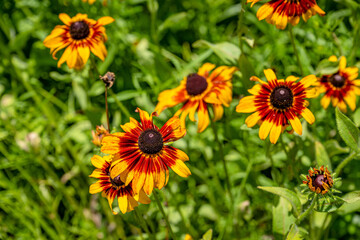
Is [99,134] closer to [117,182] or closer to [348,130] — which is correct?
[117,182]

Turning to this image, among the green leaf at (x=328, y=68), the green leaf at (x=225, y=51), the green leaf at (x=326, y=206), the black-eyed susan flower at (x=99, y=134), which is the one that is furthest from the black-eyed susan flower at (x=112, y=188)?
the green leaf at (x=328, y=68)

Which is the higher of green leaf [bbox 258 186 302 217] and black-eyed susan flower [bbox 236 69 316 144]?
black-eyed susan flower [bbox 236 69 316 144]

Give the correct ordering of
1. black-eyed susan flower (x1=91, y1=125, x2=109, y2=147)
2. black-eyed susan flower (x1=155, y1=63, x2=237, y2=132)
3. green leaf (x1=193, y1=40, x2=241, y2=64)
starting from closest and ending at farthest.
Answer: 1. black-eyed susan flower (x1=91, y1=125, x2=109, y2=147)
2. black-eyed susan flower (x1=155, y1=63, x2=237, y2=132)
3. green leaf (x1=193, y1=40, x2=241, y2=64)

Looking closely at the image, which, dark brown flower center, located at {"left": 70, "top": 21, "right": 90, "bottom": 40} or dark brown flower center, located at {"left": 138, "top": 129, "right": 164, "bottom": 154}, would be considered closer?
dark brown flower center, located at {"left": 138, "top": 129, "right": 164, "bottom": 154}

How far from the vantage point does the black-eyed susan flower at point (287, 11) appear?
4.02 feet

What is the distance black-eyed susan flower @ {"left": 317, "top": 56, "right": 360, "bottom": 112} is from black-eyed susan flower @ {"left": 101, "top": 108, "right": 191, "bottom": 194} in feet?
2.59

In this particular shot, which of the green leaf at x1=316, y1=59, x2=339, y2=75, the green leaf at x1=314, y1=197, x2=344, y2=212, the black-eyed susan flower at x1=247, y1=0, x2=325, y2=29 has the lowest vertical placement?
the green leaf at x1=314, y1=197, x2=344, y2=212

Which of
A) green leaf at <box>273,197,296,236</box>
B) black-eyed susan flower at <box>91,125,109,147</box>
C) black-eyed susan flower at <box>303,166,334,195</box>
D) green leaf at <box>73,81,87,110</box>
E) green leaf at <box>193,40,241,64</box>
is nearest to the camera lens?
black-eyed susan flower at <box>303,166,334,195</box>

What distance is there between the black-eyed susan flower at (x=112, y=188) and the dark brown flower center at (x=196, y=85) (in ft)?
1.79

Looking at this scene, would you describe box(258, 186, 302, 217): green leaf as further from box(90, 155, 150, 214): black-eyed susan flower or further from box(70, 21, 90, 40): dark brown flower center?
box(70, 21, 90, 40): dark brown flower center

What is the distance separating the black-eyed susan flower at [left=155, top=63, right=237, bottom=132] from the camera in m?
1.49

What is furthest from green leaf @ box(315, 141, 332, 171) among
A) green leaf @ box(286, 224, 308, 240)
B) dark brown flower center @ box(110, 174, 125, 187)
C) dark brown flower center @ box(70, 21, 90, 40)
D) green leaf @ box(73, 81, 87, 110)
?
green leaf @ box(73, 81, 87, 110)

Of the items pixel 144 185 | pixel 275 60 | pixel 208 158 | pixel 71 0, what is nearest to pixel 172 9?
pixel 71 0

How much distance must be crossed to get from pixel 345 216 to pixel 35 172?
1.70m
